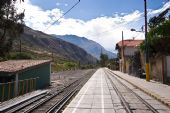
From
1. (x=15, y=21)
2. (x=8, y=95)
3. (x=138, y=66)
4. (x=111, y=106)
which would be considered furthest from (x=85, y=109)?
(x=138, y=66)

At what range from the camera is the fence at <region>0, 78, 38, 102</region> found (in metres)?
23.1

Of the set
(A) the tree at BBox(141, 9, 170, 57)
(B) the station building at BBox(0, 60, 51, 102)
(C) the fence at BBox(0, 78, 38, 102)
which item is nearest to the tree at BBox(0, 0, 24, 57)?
(B) the station building at BBox(0, 60, 51, 102)

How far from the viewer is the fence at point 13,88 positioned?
23.1 m

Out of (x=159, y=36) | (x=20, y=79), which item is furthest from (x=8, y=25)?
(x=159, y=36)

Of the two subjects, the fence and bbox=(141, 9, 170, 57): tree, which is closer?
the fence

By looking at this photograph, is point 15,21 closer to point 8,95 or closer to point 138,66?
point 8,95

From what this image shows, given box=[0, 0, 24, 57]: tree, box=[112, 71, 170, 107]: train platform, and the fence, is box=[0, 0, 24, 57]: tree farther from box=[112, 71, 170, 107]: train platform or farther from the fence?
box=[112, 71, 170, 107]: train platform

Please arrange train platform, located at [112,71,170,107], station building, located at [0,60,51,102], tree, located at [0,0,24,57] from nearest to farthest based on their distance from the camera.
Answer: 1. train platform, located at [112,71,170,107]
2. station building, located at [0,60,51,102]
3. tree, located at [0,0,24,57]

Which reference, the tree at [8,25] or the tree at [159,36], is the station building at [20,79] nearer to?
the tree at [8,25]

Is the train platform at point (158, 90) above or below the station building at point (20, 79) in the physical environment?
below

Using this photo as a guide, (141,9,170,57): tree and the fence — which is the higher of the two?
(141,9,170,57): tree

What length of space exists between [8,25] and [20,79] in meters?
12.9

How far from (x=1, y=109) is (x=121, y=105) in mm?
6425

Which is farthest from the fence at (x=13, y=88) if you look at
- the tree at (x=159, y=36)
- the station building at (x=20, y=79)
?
the tree at (x=159, y=36)
